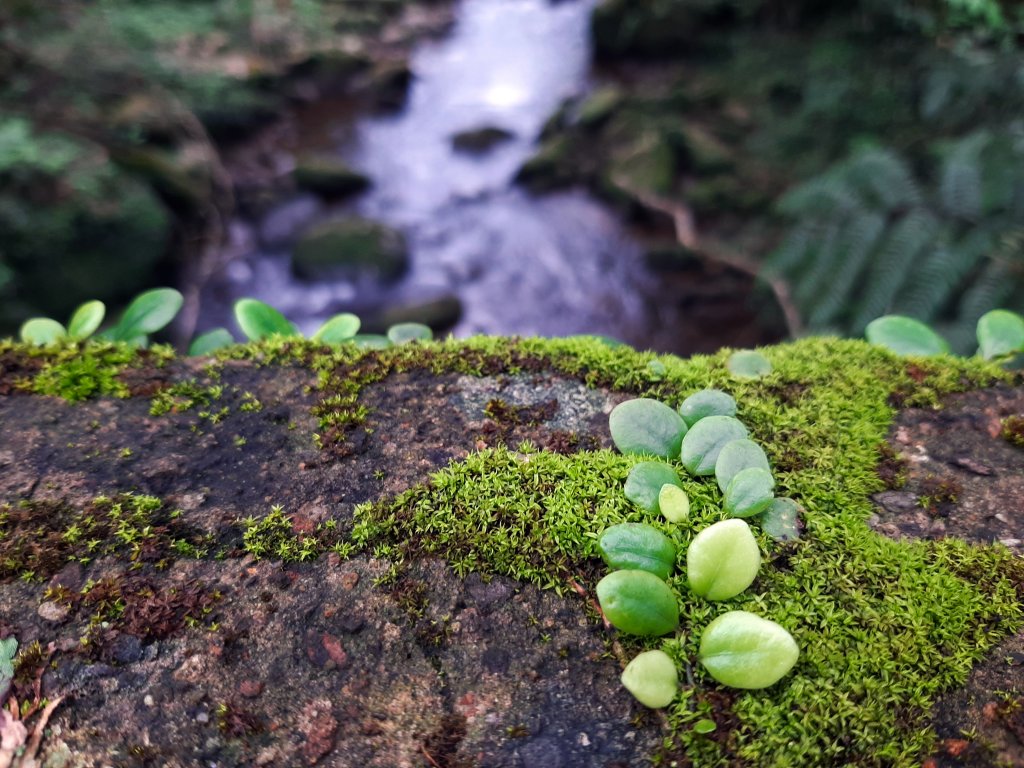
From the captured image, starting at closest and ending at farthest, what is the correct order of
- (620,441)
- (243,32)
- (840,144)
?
(620,441), (840,144), (243,32)

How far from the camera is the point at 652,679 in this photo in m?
1.14

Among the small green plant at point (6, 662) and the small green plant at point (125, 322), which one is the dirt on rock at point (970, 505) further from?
the small green plant at point (125, 322)

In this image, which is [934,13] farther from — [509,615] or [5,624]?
[5,624]

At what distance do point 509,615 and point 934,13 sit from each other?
6.58 metres

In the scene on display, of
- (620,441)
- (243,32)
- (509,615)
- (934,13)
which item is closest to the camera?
(509,615)

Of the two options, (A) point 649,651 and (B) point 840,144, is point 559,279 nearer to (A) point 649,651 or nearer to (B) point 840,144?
(B) point 840,144

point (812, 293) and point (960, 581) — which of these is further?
point (812, 293)

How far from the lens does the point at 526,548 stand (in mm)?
1386

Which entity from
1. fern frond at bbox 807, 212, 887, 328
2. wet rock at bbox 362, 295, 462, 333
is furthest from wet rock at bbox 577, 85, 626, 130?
fern frond at bbox 807, 212, 887, 328

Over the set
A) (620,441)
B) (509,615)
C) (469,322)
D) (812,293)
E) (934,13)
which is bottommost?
(469,322)

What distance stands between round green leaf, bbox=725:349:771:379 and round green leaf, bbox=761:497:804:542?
0.51 metres

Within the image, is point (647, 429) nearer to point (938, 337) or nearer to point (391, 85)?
point (938, 337)

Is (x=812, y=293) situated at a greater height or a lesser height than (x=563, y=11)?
lesser

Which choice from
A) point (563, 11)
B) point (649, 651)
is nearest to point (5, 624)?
point (649, 651)
